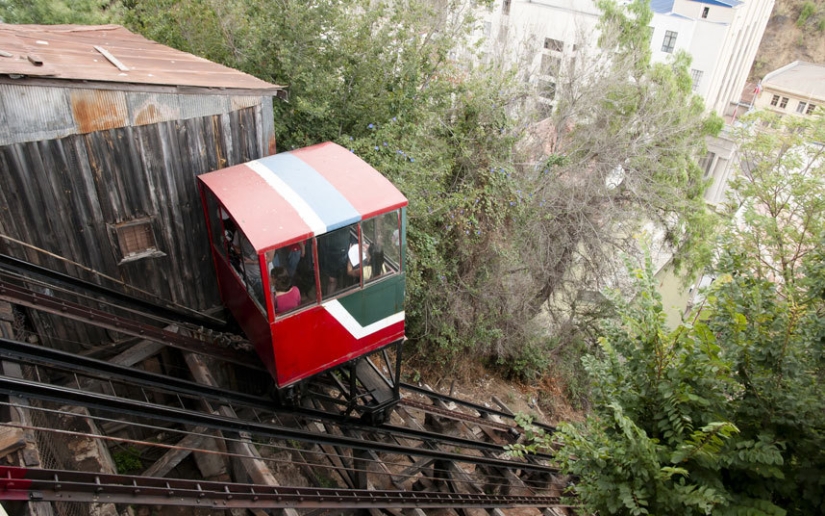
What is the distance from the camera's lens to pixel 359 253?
553 centimetres

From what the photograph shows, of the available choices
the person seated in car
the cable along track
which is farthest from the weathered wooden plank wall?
the person seated in car

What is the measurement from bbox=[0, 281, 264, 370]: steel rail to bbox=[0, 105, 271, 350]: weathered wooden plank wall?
924 mm

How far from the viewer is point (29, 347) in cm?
408

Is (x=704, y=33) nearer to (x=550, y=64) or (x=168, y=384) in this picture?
(x=550, y=64)

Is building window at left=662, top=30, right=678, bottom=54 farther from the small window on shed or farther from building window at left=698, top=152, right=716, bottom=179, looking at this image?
the small window on shed

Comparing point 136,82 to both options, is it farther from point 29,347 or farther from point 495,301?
point 495,301

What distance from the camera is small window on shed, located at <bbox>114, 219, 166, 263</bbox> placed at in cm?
590

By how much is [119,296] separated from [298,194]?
219 cm

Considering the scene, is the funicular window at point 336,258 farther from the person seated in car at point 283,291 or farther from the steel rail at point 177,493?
the steel rail at point 177,493

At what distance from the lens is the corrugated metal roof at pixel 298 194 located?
16.4 ft

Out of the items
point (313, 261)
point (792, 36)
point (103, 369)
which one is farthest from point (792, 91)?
point (103, 369)

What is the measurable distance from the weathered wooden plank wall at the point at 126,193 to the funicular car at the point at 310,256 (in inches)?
17.0

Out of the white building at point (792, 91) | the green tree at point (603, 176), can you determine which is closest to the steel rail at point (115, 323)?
the green tree at point (603, 176)

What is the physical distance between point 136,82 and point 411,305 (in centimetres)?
599
